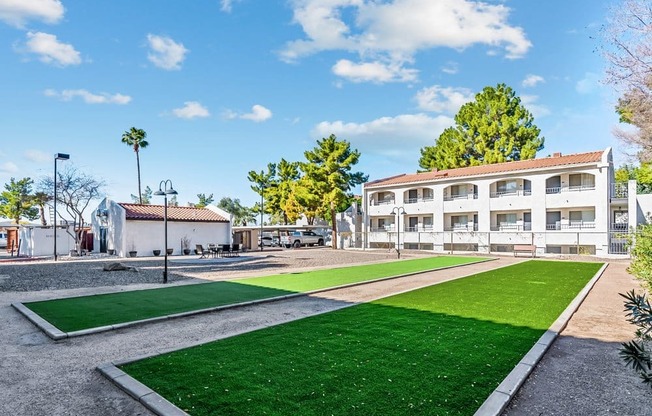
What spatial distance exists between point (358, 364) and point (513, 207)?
103ft

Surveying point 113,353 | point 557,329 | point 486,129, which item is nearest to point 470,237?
point 486,129

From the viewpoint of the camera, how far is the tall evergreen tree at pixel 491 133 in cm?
4569

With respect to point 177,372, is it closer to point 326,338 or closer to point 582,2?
point 326,338

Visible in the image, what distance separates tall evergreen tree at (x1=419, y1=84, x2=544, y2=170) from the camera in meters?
45.7

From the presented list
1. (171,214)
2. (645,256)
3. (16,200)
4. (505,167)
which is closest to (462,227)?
(505,167)

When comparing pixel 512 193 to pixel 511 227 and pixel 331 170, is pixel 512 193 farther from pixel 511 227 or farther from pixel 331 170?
pixel 331 170

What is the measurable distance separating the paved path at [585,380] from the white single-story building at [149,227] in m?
29.6

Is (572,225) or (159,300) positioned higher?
(572,225)

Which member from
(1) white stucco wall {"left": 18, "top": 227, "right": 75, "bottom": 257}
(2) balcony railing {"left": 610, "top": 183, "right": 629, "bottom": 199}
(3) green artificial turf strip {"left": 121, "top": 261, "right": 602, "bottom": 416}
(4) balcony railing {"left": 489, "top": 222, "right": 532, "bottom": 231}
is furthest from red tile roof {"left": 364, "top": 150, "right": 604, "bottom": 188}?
(1) white stucco wall {"left": 18, "top": 227, "right": 75, "bottom": 257}

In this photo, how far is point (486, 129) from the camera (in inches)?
1857

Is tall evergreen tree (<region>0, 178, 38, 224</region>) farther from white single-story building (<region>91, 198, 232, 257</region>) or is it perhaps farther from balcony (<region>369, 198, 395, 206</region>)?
balcony (<region>369, 198, 395, 206</region>)

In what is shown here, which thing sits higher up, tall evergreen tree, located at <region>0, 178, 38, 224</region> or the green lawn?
tall evergreen tree, located at <region>0, 178, 38, 224</region>

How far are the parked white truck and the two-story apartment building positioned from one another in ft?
23.5

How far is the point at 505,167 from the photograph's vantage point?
111 feet
